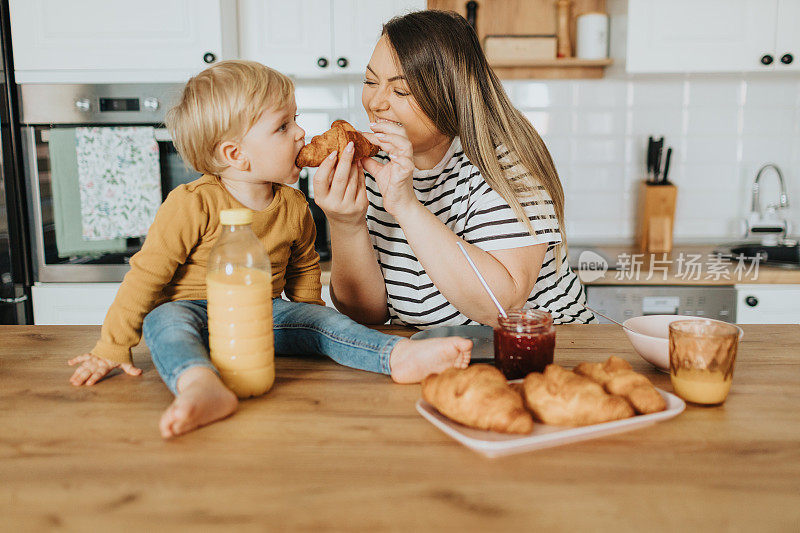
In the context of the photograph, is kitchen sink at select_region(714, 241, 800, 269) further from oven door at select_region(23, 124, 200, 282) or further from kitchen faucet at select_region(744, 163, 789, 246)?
oven door at select_region(23, 124, 200, 282)

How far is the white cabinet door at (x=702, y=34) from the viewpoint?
8.43 feet

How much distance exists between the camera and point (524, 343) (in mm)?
968

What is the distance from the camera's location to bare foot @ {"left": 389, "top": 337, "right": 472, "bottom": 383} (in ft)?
3.22

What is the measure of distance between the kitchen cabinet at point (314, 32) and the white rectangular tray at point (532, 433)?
2041mm

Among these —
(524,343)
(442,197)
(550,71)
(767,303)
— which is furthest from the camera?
(550,71)

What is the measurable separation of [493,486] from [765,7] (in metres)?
2.61

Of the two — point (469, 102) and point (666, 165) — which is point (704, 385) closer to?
point (469, 102)

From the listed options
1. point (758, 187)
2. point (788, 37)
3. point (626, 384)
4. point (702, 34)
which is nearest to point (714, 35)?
point (702, 34)

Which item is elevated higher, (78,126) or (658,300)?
(78,126)

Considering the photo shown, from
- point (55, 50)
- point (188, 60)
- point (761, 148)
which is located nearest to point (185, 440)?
point (188, 60)

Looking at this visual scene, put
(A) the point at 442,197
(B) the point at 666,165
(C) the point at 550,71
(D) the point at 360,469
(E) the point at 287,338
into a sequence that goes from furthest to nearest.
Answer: (C) the point at 550,71
(B) the point at 666,165
(A) the point at 442,197
(E) the point at 287,338
(D) the point at 360,469

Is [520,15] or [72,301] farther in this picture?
[520,15]

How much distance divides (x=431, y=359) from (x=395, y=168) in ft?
1.27

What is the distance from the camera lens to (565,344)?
1.19 metres
